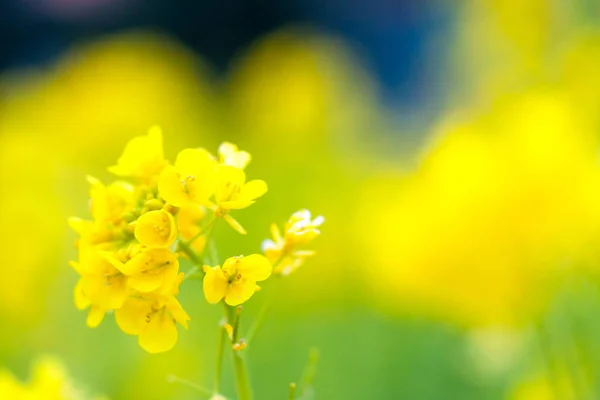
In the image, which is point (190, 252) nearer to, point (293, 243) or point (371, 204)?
point (293, 243)

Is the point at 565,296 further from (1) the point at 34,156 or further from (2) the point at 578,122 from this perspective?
(1) the point at 34,156

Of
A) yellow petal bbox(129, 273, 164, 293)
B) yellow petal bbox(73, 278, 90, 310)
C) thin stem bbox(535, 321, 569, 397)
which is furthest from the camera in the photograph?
thin stem bbox(535, 321, 569, 397)

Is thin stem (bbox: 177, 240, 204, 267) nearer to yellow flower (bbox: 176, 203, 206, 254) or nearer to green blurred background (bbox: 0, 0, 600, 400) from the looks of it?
yellow flower (bbox: 176, 203, 206, 254)

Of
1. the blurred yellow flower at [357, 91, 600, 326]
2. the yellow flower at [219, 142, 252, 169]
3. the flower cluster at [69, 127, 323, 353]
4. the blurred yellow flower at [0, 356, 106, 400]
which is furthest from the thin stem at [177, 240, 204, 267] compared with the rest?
the blurred yellow flower at [357, 91, 600, 326]

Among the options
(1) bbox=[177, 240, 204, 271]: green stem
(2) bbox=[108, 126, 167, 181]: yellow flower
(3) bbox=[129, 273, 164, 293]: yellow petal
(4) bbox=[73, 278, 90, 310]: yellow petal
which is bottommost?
(3) bbox=[129, 273, 164, 293]: yellow petal

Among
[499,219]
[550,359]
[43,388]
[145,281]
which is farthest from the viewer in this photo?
[499,219]

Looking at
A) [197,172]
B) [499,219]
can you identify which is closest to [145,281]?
[197,172]

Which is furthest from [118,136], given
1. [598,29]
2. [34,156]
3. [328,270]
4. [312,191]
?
[598,29]

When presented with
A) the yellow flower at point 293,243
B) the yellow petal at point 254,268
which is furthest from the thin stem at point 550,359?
the yellow petal at point 254,268
